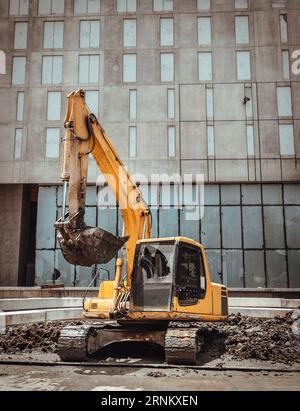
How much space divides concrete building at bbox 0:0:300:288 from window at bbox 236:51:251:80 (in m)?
0.06

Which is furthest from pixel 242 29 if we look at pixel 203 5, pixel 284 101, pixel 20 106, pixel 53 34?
pixel 20 106

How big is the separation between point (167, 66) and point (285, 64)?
23.9 ft

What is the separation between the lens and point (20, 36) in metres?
28.7

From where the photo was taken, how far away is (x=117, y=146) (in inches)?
1066

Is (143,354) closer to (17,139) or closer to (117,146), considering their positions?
(117,146)

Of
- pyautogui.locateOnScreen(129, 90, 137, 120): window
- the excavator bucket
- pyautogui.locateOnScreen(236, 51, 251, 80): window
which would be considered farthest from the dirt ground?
pyautogui.locateOnScreen(236, 51, 251, 80): window

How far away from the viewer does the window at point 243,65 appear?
27.5m

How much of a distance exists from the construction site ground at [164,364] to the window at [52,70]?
19095mm

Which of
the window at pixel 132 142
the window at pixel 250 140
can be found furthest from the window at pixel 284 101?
the window at pixel 132 142

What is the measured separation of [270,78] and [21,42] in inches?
630

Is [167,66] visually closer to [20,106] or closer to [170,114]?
[170,114]

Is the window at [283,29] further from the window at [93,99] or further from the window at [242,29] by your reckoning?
the window at [93,99]

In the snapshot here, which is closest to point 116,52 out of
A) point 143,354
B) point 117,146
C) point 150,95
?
point 150,95

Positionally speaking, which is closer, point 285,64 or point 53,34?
point 285,64
